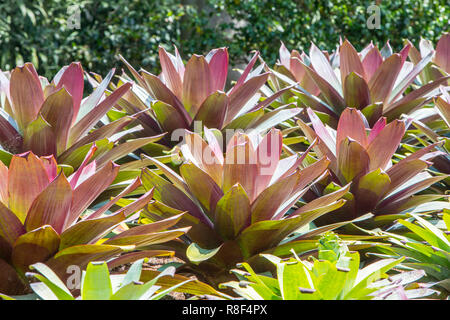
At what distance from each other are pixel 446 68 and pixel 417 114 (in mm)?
510

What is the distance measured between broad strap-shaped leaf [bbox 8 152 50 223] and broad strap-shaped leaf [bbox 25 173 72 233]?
28mm

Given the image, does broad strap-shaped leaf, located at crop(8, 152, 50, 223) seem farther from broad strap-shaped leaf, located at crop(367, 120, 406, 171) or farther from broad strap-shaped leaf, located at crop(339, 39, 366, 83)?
broad strap-shaped leaf, located at crop(339, 39, 366, 83)

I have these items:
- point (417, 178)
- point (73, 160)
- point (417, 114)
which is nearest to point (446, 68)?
point (417, 114)

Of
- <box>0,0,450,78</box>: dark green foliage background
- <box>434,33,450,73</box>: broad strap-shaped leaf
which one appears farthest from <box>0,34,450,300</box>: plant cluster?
<box>0,0,450,78</box>: dark green foliage background

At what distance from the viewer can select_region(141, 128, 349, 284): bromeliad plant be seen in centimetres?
111

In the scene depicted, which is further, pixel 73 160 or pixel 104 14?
pixel 104 14

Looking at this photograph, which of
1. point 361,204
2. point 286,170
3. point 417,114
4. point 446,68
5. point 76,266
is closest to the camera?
point 76,266

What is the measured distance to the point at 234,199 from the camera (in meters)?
1.09

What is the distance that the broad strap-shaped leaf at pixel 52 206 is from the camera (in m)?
0.95

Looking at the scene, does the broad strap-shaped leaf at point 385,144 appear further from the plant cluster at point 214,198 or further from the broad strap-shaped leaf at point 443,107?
the broad strap-shaped leaf at point 443,107
